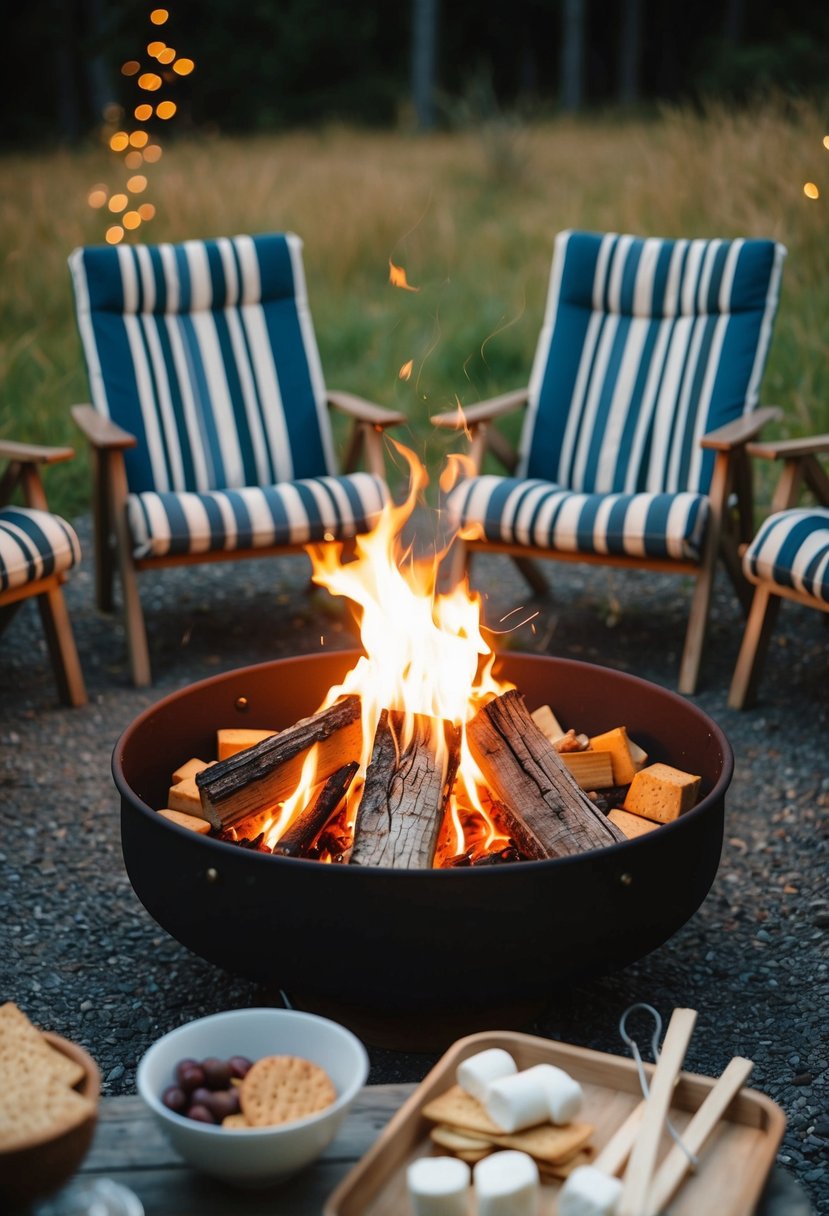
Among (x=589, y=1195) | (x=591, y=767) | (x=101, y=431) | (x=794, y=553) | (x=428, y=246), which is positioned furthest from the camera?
(x=428, y=246)

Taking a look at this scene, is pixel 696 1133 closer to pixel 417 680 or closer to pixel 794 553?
pixel 417 680

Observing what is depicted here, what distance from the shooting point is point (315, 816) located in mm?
2025

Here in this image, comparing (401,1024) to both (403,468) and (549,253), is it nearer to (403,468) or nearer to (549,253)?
(403,468)

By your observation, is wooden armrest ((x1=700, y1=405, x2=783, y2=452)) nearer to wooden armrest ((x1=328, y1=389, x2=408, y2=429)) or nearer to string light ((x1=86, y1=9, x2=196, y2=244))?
wooden armrest ((x1=328, y1=389, x2=408, y2=429))

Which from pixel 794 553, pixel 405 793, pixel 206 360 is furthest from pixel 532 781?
pixel 206 360

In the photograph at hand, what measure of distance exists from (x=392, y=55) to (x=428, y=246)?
52.1 feet

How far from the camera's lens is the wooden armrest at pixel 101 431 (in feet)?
10.8

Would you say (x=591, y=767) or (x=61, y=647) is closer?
(x=591, y=767)

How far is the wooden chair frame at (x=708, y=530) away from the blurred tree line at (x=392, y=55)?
38.0 feet

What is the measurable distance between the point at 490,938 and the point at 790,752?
1506 millimetres

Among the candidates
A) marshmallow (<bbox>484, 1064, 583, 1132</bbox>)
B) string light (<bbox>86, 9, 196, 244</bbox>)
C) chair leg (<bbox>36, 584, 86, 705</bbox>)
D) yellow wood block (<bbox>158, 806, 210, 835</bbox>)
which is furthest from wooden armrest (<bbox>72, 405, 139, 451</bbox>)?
marshmallow (<bbox>484, 1064, 583, 1132</bbox>)

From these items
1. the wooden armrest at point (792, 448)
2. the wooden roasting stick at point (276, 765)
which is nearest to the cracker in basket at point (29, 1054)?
the wooden roasting stick at point (276, 765)

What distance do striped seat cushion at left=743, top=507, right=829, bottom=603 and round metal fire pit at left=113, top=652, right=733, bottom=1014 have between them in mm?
1030

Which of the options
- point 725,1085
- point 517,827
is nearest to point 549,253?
point 517,827
